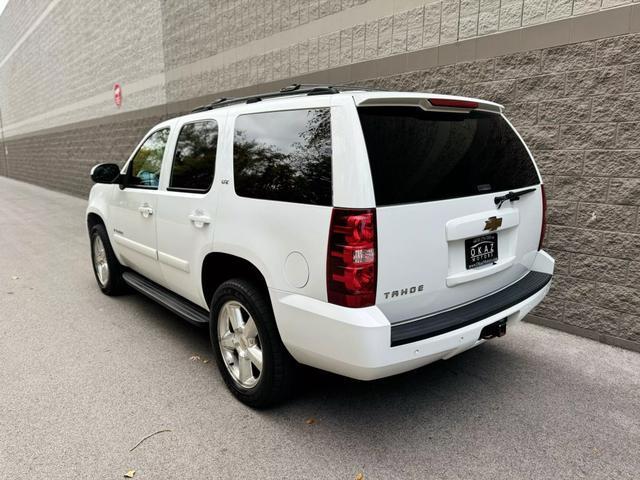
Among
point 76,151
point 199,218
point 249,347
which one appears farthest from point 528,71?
point 76,151

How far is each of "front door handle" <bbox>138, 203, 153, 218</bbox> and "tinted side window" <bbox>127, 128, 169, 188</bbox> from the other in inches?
7.3

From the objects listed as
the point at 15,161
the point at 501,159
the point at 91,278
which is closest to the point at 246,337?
the point at 501,159

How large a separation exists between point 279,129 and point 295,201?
54 centimetres

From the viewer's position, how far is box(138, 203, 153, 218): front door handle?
4.27 m

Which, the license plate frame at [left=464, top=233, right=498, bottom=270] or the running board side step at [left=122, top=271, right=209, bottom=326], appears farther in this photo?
the running board side step at [left=122, top=271, right=209, bottom=326]

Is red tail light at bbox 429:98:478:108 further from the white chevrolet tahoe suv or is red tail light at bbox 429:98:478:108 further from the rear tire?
the rear tire

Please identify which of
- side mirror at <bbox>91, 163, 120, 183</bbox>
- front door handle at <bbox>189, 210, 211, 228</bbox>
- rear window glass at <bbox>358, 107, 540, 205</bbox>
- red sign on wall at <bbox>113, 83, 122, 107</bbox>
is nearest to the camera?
rear window glass at <bbox>358, 107, 540, 205</bbox>

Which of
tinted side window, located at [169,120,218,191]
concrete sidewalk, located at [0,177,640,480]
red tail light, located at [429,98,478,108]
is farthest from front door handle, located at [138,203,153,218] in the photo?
red tail light, located at [429,98,478,108]

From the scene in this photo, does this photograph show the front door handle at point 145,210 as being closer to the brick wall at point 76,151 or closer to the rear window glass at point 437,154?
the rear window glass at point 437,154

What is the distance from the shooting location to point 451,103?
2.91 meters

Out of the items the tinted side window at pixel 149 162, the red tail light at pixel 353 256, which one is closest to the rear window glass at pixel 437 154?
the red tail light at pixel 353 256

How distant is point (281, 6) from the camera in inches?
315

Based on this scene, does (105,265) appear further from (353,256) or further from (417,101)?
(417,101)

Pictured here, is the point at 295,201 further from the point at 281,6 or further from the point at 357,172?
the point at 281,6
